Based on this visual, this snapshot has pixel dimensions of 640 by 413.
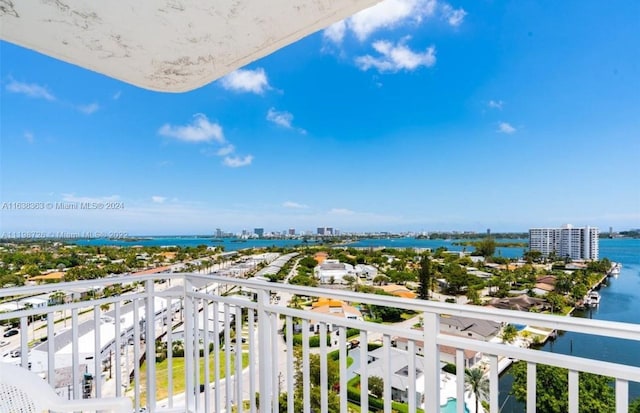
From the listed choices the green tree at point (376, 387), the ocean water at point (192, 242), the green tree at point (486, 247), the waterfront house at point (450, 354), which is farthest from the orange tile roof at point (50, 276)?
the green tree at point (486, 247)

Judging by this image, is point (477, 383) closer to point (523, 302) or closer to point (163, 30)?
point (163, 30)

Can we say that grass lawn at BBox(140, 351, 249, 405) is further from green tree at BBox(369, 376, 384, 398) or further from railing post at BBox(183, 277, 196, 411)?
green tree at BBox(369, 376, 384, 398)

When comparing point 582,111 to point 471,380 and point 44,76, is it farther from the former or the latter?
point 44,76

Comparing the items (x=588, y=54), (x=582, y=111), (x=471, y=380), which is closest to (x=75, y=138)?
(x=471, y=380)

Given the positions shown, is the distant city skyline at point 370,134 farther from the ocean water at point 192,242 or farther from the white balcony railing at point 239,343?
the white balcony railing at point 239,343

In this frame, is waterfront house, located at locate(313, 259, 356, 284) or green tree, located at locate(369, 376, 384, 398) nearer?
green tree, located at locate(369, 376, 384, 398)

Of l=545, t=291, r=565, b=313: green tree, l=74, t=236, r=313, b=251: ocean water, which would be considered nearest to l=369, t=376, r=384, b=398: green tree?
l=545, t=291, r=565, b=313: green tree

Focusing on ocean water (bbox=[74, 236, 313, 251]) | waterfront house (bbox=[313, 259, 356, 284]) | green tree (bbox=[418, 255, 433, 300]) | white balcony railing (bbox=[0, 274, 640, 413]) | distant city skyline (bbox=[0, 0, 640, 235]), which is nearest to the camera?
white balcony railing (bbox=[0, 274, 640, 413])
